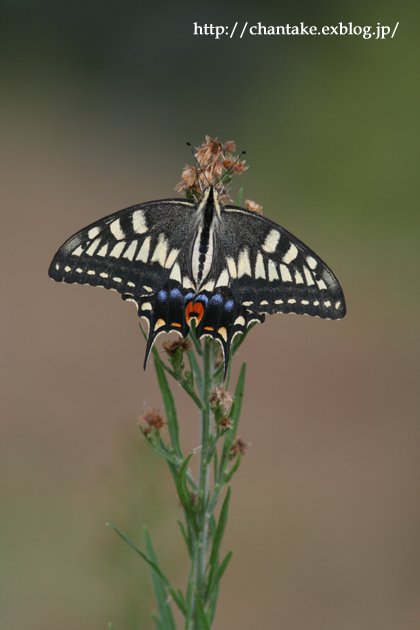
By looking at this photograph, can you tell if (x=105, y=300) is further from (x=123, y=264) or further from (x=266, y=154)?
(x=123, y=264)

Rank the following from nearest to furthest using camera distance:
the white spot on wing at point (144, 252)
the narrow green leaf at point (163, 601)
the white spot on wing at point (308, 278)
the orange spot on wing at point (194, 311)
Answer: the narrow green leaf at point (163, 601)
the orange spot on wing at point (194, 311)
the white spot on wing at point (308, 278)
the white spot on wing at point (144, 252)

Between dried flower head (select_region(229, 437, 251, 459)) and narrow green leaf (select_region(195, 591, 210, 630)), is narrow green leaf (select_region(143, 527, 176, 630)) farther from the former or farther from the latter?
dried flower head (select_region(229, 437, 251, 459))

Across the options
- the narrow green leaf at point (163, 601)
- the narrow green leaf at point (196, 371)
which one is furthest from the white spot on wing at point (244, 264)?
the narrow green leaf at point (163, 601)

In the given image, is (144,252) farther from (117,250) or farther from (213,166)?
(213,166)

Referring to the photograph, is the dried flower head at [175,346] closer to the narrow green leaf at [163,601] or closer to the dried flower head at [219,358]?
the dried flower head at [219,358]

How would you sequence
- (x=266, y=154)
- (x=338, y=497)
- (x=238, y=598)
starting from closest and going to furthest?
(x=238, y=598), (x=338, y=497), (x=266, y=154)

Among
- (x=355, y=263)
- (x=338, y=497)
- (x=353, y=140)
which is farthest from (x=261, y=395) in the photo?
(x=353, y=140)

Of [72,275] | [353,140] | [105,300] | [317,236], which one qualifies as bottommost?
[72,275]
